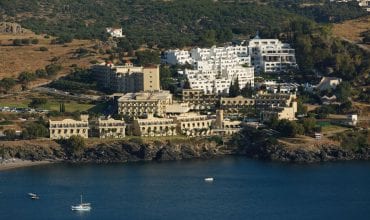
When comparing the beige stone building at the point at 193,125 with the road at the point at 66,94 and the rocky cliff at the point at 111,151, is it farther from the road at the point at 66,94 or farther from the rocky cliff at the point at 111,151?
the road at the point at 66,94

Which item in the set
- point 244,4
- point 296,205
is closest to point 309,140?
point 296,205

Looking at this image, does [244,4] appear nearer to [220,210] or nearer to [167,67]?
[167,67]

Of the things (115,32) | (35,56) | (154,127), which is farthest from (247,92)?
(115,32)

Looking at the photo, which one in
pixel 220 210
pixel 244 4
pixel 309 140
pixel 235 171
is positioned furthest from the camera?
pixel 244 4

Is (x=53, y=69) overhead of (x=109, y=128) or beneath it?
overhead

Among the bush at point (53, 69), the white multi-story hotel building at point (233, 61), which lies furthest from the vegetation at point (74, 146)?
the bush at point (53, 69)

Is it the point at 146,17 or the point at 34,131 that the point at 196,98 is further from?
the point at 146,17
